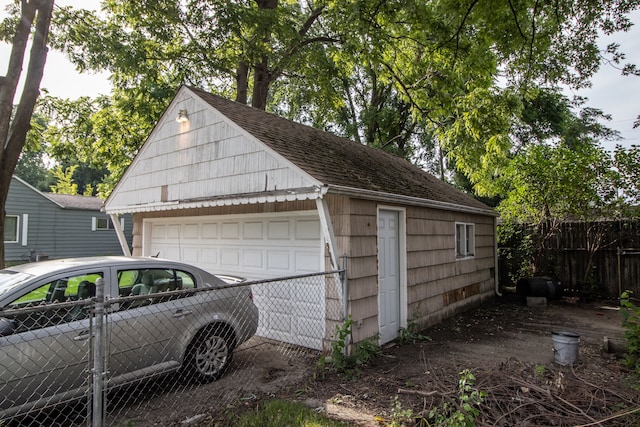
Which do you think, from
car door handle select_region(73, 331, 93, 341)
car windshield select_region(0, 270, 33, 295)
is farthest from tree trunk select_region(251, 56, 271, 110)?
car door handle select_region(73, 331, 93, 341)

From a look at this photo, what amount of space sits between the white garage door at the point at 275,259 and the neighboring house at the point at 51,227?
1384 centimetres

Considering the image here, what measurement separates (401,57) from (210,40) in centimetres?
608

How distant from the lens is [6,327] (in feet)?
9.89

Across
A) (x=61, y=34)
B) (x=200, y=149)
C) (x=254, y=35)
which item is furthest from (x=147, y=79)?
(x=200, y=149)

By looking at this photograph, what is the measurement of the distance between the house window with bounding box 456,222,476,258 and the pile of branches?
17.3ft

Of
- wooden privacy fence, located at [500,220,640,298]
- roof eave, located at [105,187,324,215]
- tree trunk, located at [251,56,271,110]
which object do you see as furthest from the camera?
tree trunk, located at [251,56,271,110]

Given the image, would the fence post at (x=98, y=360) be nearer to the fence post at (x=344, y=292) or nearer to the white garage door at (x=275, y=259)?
the fence post at (x=344, y=292)

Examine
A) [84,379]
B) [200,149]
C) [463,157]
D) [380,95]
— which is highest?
[380,95]

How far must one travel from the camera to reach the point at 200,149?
6.85m

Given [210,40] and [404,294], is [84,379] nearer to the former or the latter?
[404,294]

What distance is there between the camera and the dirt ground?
3475 mm

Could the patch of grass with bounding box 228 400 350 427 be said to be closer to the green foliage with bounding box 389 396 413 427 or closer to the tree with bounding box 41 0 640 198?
the green foliage with bounding box 389 396 413 427

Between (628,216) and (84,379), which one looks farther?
(628,216)

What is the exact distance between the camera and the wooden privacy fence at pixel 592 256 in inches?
388
